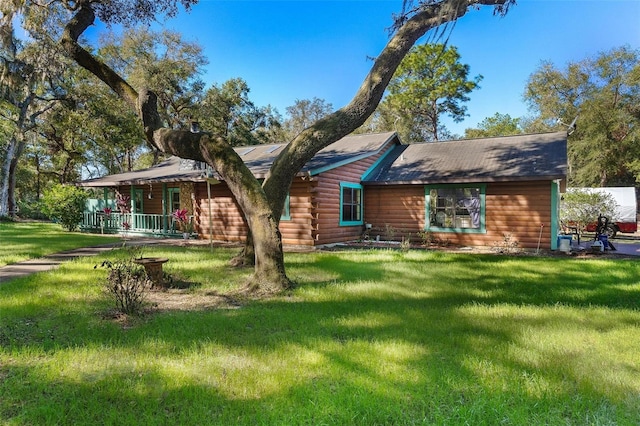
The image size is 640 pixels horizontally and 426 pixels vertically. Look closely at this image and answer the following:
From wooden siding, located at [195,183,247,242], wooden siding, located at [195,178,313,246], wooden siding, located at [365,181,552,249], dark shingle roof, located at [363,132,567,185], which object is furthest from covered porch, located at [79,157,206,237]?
dark shingle roof, located at [363,132,567,185]

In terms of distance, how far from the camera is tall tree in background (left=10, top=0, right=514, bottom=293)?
6398 millimetres

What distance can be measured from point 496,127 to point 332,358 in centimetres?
4522

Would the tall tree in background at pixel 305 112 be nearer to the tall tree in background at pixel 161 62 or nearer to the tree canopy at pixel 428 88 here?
the tree canopy at pixel 428 88

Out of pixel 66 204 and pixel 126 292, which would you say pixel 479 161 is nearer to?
pixel 126 292

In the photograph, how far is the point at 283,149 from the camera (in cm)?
725

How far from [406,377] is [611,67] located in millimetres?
35642

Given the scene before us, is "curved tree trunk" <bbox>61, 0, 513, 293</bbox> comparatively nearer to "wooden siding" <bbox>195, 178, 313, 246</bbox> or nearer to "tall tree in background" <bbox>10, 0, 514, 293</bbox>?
"tall tree in background" <bbox>10, 0, 514, 293</bbox>

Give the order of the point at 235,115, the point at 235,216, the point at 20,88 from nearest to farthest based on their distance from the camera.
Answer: the point at 20,88 < the point at 235,216 < the point at 235,115

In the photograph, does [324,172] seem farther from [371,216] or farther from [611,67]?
[611,67]

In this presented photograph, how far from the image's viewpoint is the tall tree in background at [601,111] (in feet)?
91.6

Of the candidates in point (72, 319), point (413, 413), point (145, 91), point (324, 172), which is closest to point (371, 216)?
point (324, 172)

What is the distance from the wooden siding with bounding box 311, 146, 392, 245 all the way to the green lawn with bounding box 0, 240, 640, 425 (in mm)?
6335

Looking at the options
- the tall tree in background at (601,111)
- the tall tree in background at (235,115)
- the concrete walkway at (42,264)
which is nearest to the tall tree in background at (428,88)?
the tall tree in background at (601,111)

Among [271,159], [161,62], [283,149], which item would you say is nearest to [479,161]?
[271,159]
